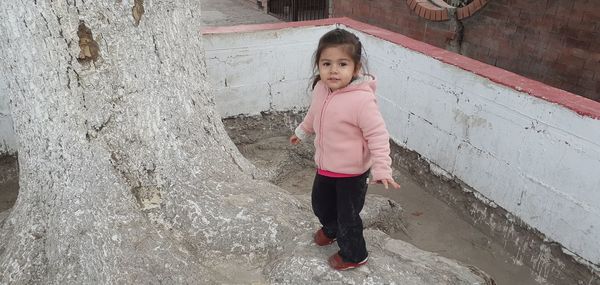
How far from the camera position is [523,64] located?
5203mm

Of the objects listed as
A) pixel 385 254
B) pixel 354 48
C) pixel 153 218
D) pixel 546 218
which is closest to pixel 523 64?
pixel 546 218

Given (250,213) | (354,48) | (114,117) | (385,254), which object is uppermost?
(354,48)

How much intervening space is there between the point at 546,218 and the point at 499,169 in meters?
0.43

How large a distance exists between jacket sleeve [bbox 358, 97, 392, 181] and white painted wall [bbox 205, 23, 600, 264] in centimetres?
130

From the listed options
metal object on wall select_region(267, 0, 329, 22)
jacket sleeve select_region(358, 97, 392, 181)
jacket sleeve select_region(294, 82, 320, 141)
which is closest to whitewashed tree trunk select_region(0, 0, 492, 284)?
jacket sleeve select_region(294, 82, 320, 141)

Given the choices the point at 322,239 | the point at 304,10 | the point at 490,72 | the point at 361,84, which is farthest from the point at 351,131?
the point at 304,10

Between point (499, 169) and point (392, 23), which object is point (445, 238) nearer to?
point (499, 169)

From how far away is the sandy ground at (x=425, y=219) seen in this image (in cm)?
334

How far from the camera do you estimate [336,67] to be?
7.16 feet

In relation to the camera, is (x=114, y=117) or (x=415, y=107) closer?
(x=114, y=117)

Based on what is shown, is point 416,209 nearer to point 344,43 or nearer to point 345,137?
point 345,137

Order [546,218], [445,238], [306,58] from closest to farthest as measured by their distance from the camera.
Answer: [546,218] → [445,238] → [306,58]

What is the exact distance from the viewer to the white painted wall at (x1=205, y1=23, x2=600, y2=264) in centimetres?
285

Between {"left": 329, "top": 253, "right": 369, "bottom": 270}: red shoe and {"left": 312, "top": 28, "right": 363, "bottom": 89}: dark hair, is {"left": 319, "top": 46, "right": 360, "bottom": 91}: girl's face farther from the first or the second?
{"left": 329, "top": 253, "right": 369, "bottom": 270}: red shoe
